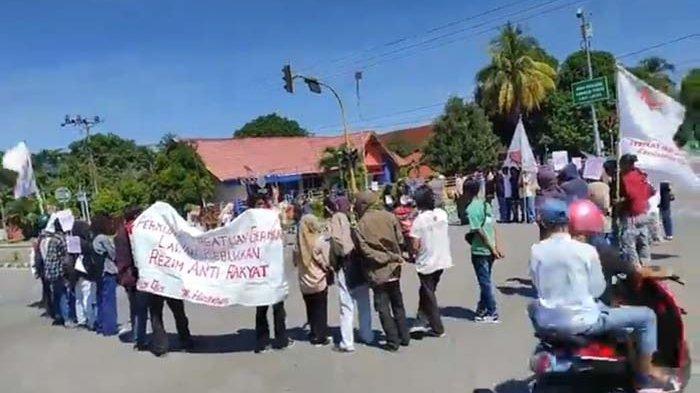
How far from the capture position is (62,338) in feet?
35.2

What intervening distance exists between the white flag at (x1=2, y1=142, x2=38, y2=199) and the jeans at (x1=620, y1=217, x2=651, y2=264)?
10.8 m

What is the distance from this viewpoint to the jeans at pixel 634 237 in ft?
31.9

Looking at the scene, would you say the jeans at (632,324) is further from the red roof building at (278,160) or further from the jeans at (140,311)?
the red roof building at (278,160)

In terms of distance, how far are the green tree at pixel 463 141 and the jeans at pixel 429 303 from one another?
44781mm

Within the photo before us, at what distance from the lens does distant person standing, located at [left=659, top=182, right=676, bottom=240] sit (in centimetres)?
1344

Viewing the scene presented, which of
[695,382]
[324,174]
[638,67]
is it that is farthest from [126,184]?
[695,382]

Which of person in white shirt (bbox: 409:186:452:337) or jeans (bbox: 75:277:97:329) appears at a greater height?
person in white shirt (bbox: 409:186:452:337)

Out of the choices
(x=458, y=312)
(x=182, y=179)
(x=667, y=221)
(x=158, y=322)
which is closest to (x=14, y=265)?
(x=158, y=322)

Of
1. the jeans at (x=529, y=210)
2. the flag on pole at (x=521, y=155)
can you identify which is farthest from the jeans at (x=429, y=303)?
the flag on pole at (x=521, y=155)

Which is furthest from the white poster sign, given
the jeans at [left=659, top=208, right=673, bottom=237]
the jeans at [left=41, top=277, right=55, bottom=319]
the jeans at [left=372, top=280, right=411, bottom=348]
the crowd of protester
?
the jeans at [left=41, top=277, right=55, bottom=319]

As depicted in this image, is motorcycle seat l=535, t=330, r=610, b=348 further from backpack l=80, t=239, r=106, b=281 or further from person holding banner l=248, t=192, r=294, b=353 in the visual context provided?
backpack l=80, t=239, r=106, b=281

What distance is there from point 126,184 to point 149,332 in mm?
45196

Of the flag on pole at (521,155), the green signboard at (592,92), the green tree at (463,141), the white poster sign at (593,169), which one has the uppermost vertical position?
the green tree at (463,141)

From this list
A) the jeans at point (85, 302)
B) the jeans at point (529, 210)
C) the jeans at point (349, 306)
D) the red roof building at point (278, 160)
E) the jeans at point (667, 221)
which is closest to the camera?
the jeans at point (349, 306)
